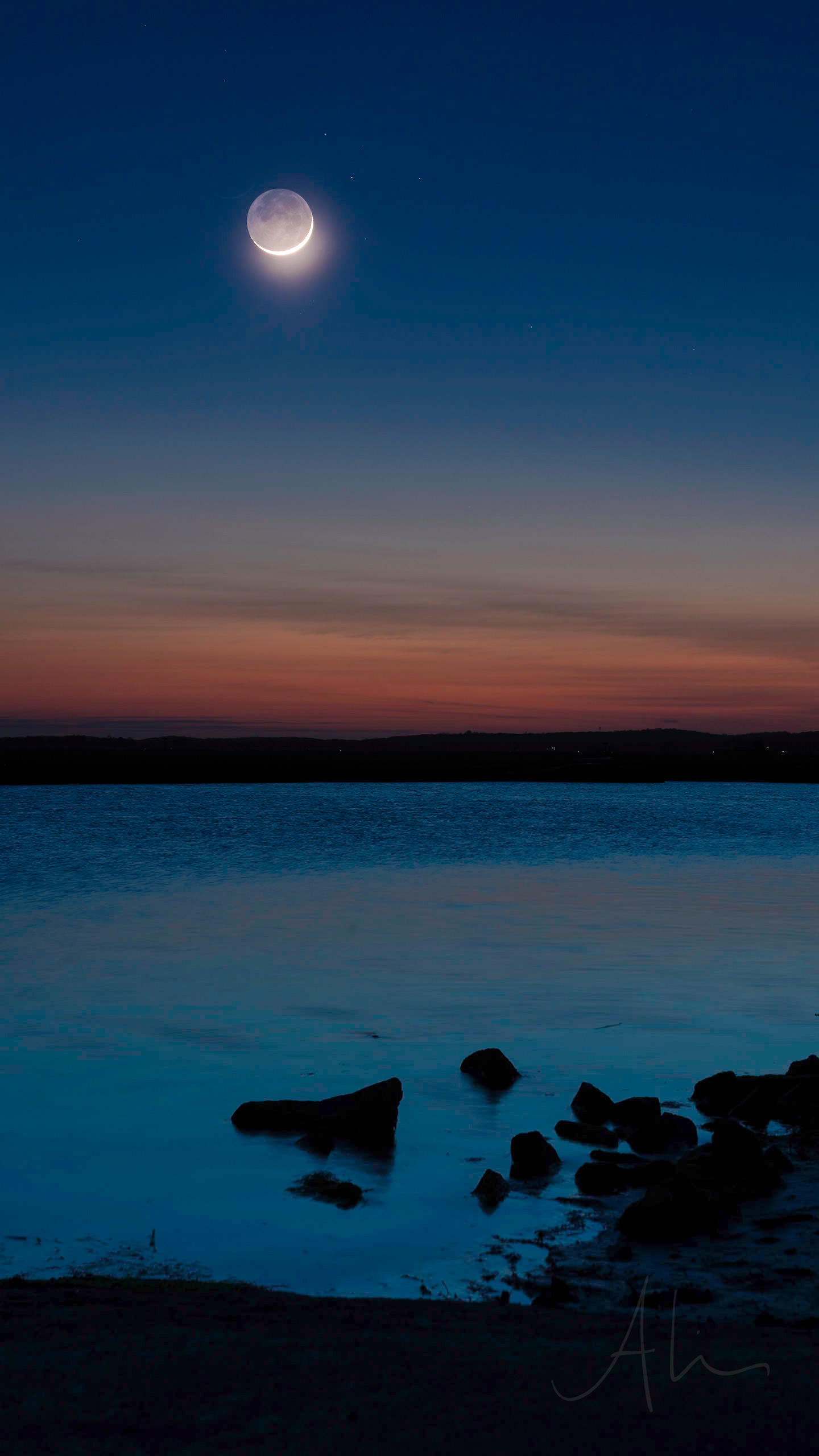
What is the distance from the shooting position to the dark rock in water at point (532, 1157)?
32.8 feet

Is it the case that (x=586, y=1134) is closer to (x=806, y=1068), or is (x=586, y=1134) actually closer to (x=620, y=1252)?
(x=620, y=1252)

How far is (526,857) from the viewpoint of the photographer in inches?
1891

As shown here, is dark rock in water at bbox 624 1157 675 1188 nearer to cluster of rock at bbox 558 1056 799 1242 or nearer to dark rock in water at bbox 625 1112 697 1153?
cluster of rock at bbox 558 1056 799 1242

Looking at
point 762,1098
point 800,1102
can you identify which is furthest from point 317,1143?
point 800,1102

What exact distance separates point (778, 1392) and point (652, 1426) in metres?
0.70

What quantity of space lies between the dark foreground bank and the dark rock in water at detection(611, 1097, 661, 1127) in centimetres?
452

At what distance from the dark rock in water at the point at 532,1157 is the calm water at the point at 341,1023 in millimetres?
170

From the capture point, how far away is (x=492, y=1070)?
43.4 feet

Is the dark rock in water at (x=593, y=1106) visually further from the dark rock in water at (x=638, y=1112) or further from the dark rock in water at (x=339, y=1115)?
the dark rock in water at (x=339, y=1115)

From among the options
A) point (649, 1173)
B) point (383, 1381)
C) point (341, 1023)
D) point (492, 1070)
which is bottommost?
point (341, 1023)

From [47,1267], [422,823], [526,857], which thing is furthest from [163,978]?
[422,823]

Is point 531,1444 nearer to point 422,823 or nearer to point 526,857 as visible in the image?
point 526,857

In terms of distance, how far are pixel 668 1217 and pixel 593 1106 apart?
324 centimetres
